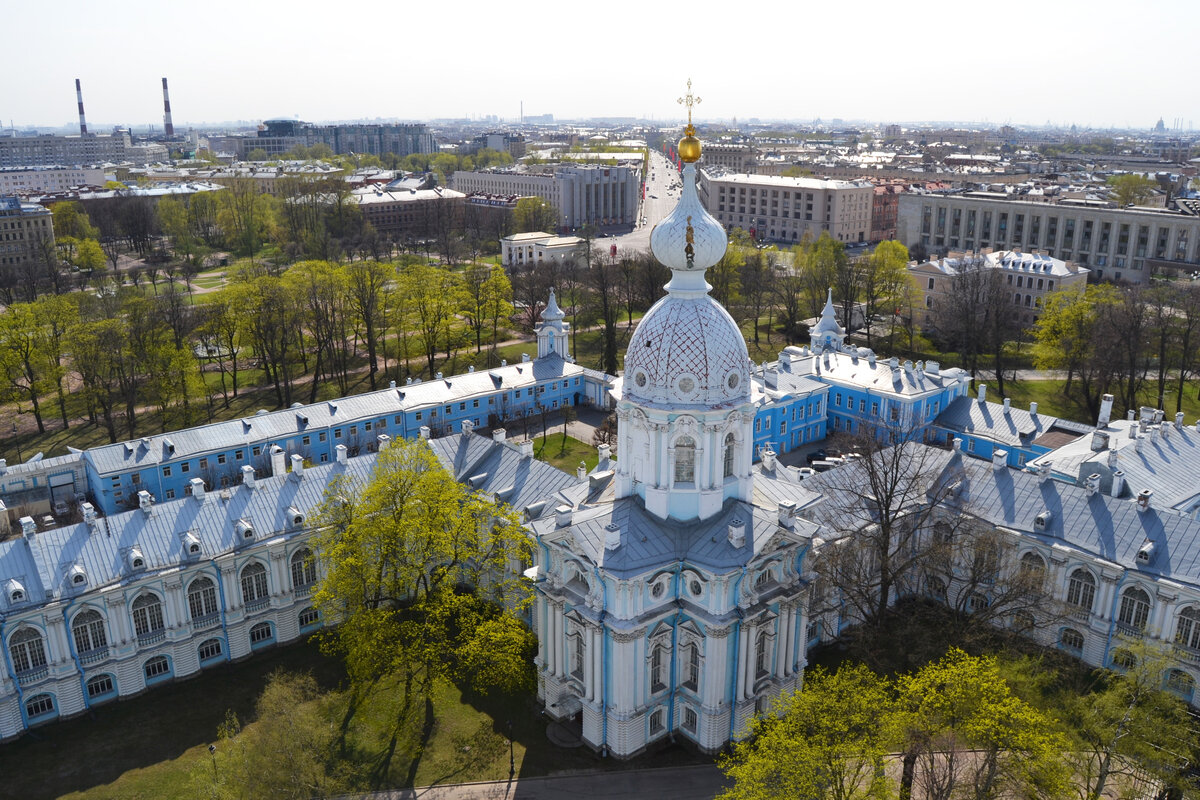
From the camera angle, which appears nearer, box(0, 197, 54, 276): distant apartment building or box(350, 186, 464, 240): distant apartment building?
box(0, 197, 54, 276): distant apartment building

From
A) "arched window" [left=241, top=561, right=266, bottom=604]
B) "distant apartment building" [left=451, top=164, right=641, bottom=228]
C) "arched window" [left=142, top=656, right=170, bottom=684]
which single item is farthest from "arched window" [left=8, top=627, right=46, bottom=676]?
"distant apartment building" [left=451, top=164, right=641, bottom=228]

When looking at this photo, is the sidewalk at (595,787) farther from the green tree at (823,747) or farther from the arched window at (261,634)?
the arched window at (261,634)

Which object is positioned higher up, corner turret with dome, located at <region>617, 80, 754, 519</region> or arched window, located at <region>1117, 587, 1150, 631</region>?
corner turret with dome, located at <region>617, 80, 754, 519</region>

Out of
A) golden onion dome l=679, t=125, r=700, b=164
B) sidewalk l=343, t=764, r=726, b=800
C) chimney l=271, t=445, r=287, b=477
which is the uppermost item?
golden onion dome l=679, t=125, r=700, b=164

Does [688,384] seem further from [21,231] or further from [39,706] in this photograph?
[21,231]

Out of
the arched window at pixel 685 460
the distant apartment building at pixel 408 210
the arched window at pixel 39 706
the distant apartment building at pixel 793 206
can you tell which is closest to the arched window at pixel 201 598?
the arched window at pixel 39 706

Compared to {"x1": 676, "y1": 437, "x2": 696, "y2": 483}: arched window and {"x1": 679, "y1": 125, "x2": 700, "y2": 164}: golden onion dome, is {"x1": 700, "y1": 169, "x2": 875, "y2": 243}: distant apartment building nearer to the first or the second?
{"x1": 679, "y1": 125, "x2": 700, "y2": 164}: golden onion dome

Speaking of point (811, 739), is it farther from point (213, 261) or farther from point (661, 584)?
point (213, 261)
